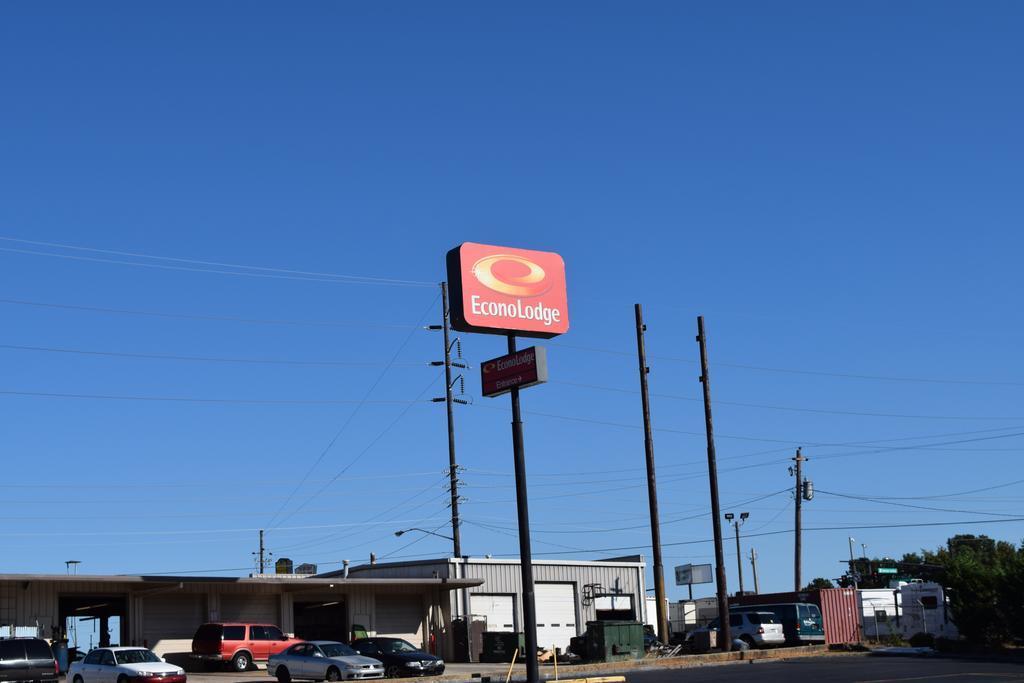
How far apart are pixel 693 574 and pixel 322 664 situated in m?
28.1

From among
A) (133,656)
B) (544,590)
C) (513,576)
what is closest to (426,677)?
(133,656)

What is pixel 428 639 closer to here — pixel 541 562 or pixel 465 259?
pixel 541 562

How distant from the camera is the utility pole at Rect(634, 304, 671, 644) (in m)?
41.4

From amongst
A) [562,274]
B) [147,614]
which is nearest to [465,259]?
[562,274]

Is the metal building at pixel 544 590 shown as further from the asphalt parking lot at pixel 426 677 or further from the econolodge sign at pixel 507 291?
the econolodge sign at pixel 507 291

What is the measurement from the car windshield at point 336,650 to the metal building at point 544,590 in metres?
11.1

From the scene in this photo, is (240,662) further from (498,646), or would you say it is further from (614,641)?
(614,641)

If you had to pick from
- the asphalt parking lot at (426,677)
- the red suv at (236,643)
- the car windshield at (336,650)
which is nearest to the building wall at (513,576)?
the asphalt parking lot at (426,677)

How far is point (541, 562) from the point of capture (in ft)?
165

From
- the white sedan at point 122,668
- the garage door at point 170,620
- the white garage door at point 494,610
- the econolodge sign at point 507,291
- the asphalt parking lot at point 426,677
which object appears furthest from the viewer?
the white garage door at point 494,610

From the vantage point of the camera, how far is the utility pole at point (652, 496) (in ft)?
136

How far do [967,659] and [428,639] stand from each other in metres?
20.6

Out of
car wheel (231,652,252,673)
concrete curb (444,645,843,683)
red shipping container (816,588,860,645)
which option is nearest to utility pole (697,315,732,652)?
concrete curb (444,645,843,683)

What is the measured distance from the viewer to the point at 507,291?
24469 millimetres
